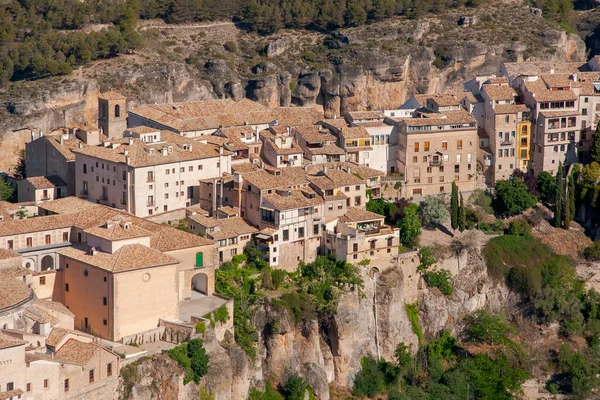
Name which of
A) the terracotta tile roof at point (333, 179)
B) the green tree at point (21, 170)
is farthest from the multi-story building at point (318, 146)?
the green tree at point (21, 170)

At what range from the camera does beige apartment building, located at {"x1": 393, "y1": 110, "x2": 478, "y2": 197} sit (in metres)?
98.6

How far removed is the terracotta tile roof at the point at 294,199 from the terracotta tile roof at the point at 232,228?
173 cm

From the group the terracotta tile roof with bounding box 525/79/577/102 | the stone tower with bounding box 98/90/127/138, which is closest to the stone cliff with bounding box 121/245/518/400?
the terracotta tile roof with bounding box 525/79/577/102

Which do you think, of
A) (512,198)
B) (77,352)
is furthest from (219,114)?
(77,352)

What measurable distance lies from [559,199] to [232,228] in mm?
22915

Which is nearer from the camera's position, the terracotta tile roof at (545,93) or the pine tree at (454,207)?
the pine tree at (454,207)

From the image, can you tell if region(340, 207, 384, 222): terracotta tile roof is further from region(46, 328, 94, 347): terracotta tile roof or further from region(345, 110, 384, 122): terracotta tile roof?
region(46, 328, 94, 347): terracotta tile roof

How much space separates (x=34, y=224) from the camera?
277ft

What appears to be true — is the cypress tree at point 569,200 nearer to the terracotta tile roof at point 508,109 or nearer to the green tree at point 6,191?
the terracotta tile roof at point 508,109

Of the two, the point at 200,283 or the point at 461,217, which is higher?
the point at 461,217

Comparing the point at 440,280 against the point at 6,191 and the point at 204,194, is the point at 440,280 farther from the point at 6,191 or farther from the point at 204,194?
the point at 6,191

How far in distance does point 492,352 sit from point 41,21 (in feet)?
155

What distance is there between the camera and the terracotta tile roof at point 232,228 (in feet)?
286

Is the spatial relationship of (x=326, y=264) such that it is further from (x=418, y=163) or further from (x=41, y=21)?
(x=41, y=21)
